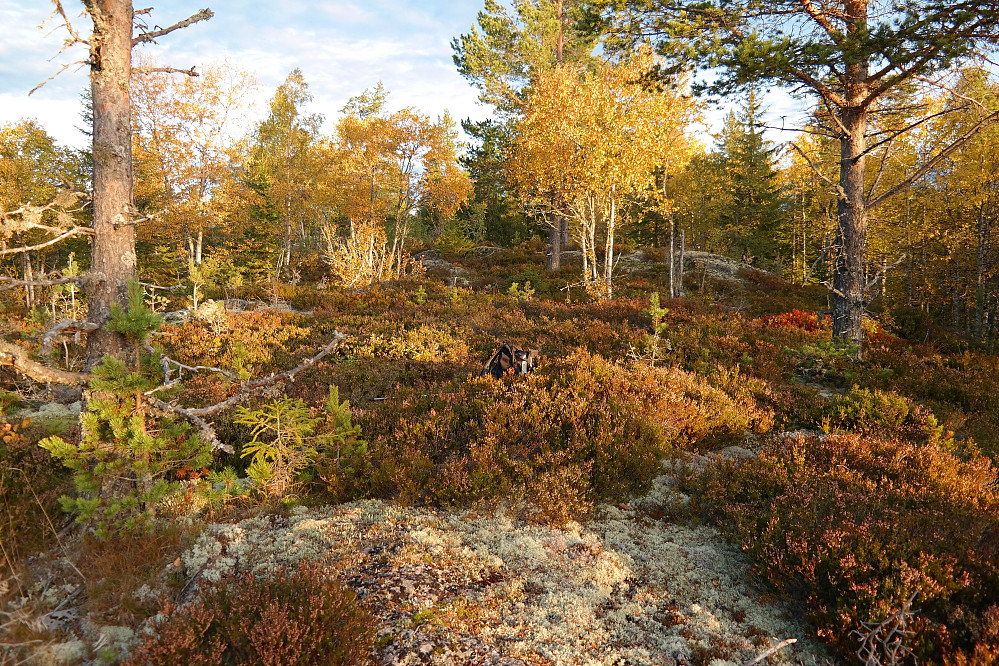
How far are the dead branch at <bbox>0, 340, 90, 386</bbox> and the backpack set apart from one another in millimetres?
4981

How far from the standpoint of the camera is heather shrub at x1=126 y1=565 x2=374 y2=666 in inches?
97.9

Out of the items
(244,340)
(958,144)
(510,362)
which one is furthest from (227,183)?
(958,144)

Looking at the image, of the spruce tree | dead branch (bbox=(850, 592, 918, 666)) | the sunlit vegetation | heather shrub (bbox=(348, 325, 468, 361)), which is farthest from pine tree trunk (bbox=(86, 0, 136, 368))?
Result: the spruce tree

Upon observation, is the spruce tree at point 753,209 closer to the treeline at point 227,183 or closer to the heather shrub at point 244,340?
the treeline at point 227,183

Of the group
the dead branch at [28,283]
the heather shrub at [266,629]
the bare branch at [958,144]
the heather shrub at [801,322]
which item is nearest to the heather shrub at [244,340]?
the dead branch at [28,283]

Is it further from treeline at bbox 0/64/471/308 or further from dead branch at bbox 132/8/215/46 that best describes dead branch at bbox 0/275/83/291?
treeline at bbox 0/64/471/308

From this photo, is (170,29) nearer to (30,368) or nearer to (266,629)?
(30,368)

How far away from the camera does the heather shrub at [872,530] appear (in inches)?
118

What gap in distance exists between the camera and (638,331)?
9.92 metres

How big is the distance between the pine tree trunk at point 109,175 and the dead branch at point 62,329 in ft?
0.62

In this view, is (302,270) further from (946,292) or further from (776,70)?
(946,292)

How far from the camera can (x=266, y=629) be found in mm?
2580

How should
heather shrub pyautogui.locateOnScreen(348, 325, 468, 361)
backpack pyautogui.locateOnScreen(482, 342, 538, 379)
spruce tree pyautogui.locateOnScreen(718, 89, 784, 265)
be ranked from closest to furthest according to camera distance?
backpack pyautogui.locateOnScreen(482, 342, 538, 379) < heather shrub pyautogui.locateOnScreen(348, 325, 468, 361) < spruce tree pyautogui.locateOnScreen(718, 89, 784, 265)

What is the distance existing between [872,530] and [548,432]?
3.13m
